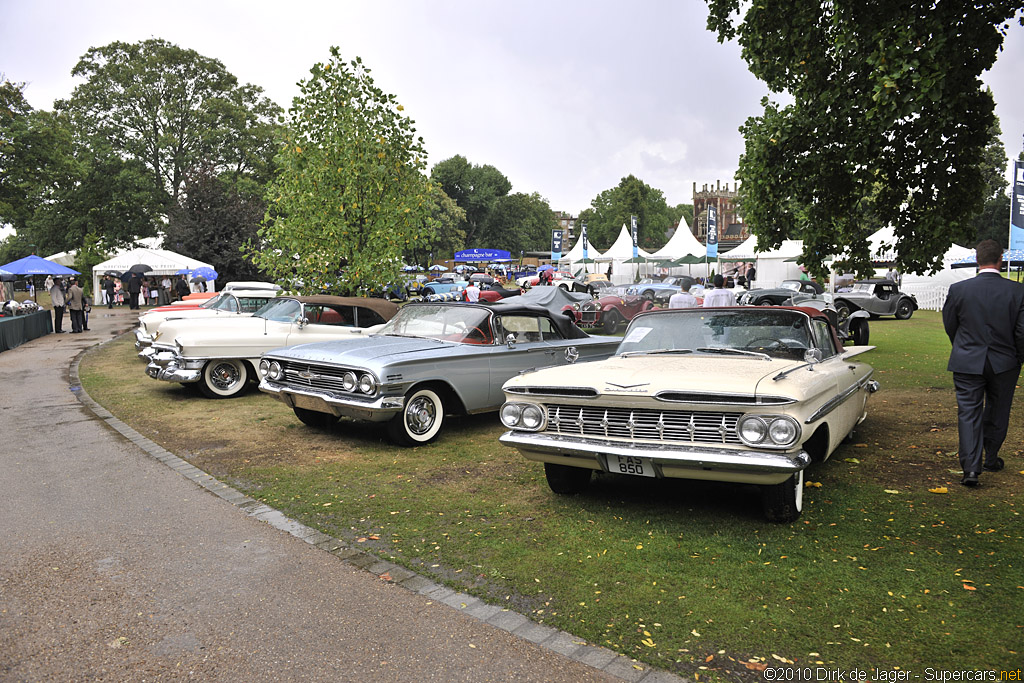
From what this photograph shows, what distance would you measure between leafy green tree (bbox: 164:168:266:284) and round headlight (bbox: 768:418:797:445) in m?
33.4

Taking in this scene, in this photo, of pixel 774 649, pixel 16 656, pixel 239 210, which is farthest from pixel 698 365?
pixel 239 210

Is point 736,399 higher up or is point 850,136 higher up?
point 850,136

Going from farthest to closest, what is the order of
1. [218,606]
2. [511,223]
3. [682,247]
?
[511,223], [682,247], [218,606]

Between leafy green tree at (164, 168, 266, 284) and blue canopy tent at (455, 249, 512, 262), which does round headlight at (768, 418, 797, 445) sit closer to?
leafy green tree at (164, 168, 266, 284)

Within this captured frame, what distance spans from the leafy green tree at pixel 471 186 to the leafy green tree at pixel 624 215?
57.5ft

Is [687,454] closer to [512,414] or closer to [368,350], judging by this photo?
[512,414]

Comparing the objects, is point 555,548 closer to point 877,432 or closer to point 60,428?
point 877,432

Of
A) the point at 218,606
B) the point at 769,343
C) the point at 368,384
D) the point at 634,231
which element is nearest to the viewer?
the point at 218,606

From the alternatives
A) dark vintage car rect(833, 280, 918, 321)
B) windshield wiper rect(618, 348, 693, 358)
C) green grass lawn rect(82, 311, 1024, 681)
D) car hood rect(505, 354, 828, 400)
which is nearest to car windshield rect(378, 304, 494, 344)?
green grass lawn rect(82, 311, 1024, 681)

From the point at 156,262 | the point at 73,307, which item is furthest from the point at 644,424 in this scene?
the point at 156,262

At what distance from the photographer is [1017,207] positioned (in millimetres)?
16375

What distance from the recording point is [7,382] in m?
13.5

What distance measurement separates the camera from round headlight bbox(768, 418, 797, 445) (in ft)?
14.8

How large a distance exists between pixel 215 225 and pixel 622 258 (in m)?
29.2
